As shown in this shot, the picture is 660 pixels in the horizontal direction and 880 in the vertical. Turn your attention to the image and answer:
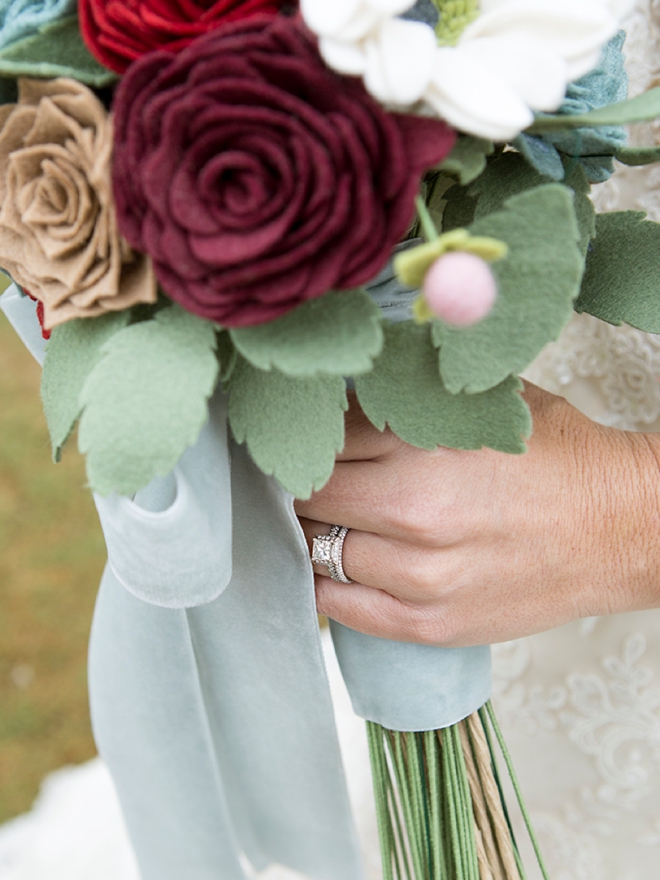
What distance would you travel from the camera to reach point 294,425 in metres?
0.42

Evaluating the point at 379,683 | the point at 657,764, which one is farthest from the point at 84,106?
the point at 657,764

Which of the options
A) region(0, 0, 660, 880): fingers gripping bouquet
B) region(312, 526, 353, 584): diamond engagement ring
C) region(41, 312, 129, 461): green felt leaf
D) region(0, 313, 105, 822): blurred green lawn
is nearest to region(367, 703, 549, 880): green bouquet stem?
region(312, 526, 353, 584): diamond engagement ring

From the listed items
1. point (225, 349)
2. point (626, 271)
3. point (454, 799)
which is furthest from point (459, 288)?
point (454, 799)

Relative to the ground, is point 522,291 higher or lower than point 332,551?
higher

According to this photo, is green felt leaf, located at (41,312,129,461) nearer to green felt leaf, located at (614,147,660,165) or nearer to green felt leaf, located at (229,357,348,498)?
green felt leaf, located at (229,357,348,498)

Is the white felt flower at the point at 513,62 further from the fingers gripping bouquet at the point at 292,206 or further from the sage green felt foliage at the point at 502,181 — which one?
the sage green felt foliage at the point at 502,181

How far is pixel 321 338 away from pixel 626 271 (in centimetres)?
26

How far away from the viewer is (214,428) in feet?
Result: 1.59

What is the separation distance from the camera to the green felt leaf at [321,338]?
356mm

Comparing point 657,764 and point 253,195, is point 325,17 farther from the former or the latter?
point 657,764

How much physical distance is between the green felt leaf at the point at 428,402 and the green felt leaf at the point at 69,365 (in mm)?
149

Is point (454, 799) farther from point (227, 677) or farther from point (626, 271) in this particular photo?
point (626, 271)

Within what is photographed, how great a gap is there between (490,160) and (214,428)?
239 millimetres

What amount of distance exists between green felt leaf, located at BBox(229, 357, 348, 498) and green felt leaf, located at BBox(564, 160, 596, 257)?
0.18 meters
